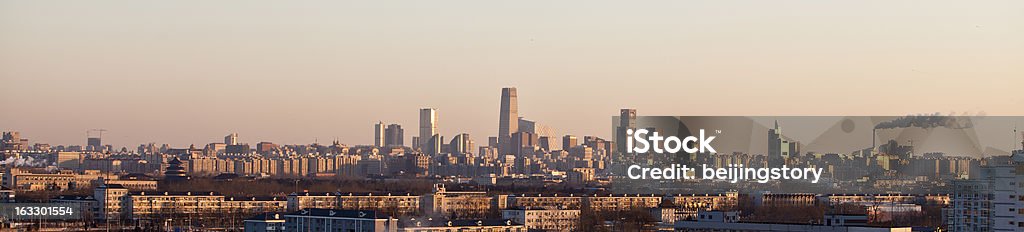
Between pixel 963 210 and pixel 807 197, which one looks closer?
pixel 963 210

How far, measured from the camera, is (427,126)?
280 ft

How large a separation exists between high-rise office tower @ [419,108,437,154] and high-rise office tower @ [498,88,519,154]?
2.42 metres

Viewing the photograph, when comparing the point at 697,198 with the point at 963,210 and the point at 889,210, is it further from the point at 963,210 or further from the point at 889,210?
the point at 963,210

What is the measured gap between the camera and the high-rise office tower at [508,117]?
8556 cm

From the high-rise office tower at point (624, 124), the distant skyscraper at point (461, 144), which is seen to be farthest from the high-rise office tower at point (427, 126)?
the high-rise office tower at point (624, 124)

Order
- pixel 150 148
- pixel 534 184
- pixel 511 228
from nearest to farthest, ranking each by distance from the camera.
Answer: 1. pixel 511 228
2. pixel 534 184
3. pixel 150 148

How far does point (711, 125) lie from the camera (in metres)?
33.5

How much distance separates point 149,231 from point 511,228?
19.1 feet

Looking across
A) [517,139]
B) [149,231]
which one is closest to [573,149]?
[517,139]

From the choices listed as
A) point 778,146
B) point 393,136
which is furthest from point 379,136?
point 778,146

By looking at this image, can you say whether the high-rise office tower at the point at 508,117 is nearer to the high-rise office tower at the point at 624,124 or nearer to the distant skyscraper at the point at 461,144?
the distant skyscraper at the point at 461,144

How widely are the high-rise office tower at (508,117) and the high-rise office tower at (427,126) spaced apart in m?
2.42

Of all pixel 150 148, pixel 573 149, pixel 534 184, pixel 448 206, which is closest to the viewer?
pixel 448 206

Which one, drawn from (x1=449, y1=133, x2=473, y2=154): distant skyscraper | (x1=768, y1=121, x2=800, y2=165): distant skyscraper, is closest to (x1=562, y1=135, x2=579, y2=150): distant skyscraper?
(x1=449, y1=133, x2=473, y2=154): distant skyscraper
